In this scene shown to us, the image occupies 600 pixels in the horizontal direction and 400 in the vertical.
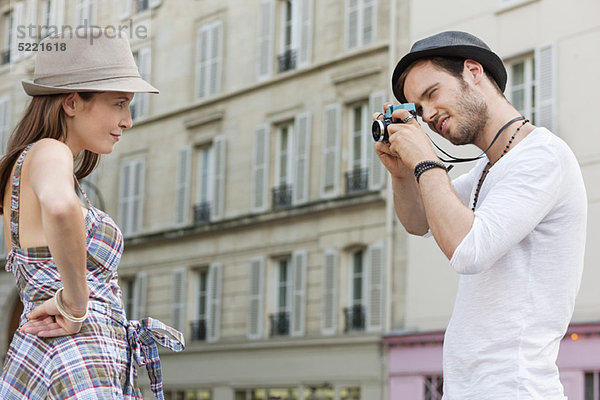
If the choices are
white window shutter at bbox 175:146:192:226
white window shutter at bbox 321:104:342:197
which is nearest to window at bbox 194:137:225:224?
white window shutter at bbox 175:146:192:226

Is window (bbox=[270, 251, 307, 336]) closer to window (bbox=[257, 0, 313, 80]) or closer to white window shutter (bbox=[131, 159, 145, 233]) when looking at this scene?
window (bbox=[257, 0, 313, 80])

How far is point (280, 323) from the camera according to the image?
2519 cm

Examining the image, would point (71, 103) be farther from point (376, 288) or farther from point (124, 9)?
point (124, 9)

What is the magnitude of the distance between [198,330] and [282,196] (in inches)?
166

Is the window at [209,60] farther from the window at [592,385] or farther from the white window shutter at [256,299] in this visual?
the window at [592,385]

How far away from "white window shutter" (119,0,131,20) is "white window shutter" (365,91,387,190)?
36.3ft

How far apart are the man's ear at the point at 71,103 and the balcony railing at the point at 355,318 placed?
20281 mm

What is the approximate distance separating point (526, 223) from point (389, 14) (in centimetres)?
2116

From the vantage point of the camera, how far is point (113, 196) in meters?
31.1

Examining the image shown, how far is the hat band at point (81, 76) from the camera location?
307cm

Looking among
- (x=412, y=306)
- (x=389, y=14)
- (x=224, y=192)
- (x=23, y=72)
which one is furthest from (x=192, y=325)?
(x=23, y=72)

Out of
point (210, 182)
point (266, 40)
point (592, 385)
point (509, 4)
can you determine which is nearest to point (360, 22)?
point (266, 40)

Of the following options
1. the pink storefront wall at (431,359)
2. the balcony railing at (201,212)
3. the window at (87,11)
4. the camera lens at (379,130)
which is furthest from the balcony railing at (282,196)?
the camera lens at (379,130)

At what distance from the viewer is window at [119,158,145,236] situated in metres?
30.0
